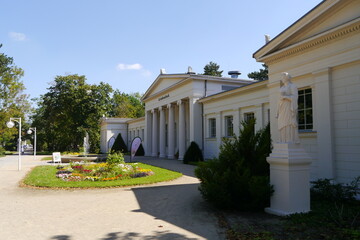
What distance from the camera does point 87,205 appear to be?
8945 mm

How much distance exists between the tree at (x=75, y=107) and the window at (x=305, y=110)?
39435mm

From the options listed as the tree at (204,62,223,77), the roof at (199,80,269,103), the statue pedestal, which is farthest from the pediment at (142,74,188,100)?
the tree at (204,62,223,77)

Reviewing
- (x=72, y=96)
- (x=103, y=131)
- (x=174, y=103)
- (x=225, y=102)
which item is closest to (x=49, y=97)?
(x=72, y=96)

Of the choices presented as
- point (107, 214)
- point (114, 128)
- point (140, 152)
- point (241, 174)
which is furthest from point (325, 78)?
point (114, 128)

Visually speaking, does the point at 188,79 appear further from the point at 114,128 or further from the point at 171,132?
the point at 114,128

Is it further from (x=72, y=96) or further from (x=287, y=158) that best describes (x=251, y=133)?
(x=72, y=96)

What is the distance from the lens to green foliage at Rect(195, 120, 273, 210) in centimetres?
754

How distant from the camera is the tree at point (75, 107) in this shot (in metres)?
46.6

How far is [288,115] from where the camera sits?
7855 millimetres

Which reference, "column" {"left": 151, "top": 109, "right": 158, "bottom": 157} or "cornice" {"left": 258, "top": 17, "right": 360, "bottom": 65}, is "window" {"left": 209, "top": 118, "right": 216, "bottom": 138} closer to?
"column" {"left": 151, "top": 109, "right": 158, "bottom": 157}

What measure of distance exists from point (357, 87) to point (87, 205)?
31.5ft

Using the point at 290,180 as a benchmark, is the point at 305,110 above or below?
above

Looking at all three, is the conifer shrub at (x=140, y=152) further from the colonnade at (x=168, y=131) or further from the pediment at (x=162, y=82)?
the pediment at (x=162, y=82)

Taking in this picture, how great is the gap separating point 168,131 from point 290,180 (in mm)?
24120
